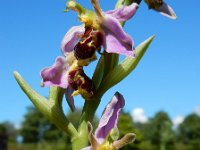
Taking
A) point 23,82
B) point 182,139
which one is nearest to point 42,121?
point 182,139

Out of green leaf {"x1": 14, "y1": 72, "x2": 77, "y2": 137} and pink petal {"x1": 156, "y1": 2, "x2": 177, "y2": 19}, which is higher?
pink petal {"x1": 156, "y1": 2, "x2": 177, "y2": 19}

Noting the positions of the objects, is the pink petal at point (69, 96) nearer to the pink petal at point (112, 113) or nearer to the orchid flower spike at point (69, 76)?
the orchid flower spike at point (69, 76)

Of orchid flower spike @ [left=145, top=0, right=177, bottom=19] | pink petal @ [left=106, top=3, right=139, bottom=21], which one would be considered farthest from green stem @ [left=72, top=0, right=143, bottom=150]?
orchid flower spike @ [left=145, top=0, right=177, bottom=19]

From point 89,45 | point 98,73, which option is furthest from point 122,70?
point 89,45

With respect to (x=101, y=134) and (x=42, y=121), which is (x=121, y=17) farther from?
(x=42, y=121)

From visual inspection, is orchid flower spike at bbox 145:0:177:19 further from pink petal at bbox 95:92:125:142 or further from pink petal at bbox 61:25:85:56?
pink petal at bbox 95:92:125:142

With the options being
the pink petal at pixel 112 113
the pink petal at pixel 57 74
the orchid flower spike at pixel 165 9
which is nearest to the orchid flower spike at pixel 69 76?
the pink petal at pixel 57 74
